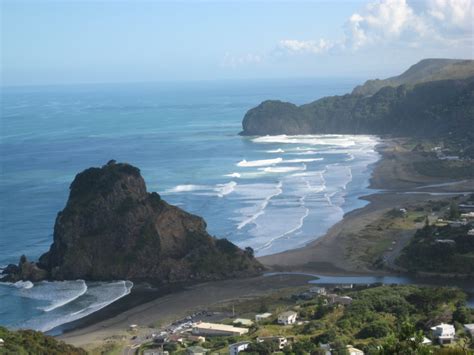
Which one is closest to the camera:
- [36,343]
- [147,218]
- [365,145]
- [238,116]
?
[36,343]

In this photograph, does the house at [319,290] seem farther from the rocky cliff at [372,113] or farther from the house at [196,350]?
the rocky cliff at [372,113]

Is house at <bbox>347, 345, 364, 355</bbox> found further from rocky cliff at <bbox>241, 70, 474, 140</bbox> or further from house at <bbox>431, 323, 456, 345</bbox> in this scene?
rocky cliff at <bbox>241, 70, 474, 140</bbox>

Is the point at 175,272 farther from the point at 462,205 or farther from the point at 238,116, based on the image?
the point at 238,116

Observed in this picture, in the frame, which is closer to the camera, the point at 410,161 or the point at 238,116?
the point at 410,161

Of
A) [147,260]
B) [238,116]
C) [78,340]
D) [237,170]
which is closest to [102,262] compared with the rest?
[147,260]

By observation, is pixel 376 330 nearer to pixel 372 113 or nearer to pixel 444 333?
pixel 444 333

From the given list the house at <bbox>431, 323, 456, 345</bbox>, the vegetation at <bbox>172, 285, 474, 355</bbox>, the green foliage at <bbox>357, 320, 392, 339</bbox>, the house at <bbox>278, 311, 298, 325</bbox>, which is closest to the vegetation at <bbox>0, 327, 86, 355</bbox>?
the vegetation at <bbox>172, 285, 474, 355</bbox>
